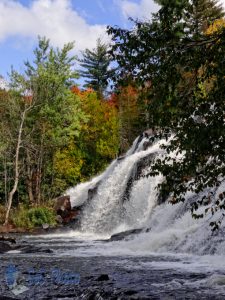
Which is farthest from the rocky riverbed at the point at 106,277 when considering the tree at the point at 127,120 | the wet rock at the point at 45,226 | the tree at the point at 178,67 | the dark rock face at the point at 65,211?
the tree at the point at 127,120

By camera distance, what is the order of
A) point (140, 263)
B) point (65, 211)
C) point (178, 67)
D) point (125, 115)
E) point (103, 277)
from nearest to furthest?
1. point (178, 67)
2. point (103, 277)
3. point (140, 263)
4. point (65, 211)
5. point (125, 115)

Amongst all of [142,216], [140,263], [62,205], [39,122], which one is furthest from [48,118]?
[140,263]

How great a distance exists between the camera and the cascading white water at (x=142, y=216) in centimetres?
1443

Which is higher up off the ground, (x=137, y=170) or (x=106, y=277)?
(x=137, y=170)

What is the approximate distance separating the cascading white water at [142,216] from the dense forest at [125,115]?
1.45 meters

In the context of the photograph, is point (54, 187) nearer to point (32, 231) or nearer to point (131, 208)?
point (32, 231)

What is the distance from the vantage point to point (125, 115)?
151 ft

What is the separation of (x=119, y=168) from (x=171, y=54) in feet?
75.9

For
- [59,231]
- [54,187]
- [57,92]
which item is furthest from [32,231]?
[57,92]

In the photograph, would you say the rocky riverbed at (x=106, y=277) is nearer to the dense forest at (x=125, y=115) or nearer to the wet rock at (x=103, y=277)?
the wet rock at (x=103, y=277)

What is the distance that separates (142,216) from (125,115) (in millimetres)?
23568

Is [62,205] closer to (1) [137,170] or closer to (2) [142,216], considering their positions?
(1) [137,170]

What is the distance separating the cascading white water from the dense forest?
1454 mm

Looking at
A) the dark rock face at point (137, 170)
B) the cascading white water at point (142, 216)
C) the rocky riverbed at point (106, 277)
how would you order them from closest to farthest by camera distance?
the rocky riverbed at point (106, 277)
the cascading white water at point (142, 216)
the dark rock face at point (137, 170)
